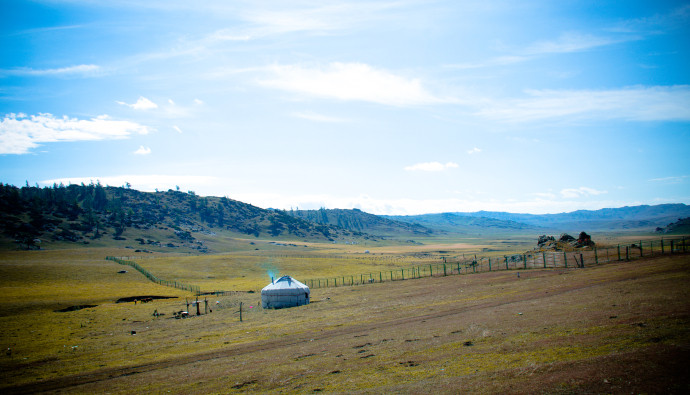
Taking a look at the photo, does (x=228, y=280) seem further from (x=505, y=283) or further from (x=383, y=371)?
(x=383, y=371)

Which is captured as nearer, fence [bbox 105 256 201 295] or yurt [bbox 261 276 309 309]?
yurt [bbox 261 276 309 309]

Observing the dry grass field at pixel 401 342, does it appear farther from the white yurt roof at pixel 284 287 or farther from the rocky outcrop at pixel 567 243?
the rocky outcrop at pixel 567 243

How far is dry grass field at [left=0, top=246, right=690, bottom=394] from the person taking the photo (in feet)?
44.6

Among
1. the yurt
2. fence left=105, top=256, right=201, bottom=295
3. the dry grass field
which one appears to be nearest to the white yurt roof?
the yurt

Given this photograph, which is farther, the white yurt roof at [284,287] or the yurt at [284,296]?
the white yurt roof at [284,287]

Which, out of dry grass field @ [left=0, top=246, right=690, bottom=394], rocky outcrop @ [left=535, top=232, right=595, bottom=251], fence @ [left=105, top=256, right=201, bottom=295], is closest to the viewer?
dry grass field @ [left=0, top=246, right=690, bottom=394]

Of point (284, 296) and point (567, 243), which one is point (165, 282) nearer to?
point (284, 296)

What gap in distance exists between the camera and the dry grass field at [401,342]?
44.6 ft

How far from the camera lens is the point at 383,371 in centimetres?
1617

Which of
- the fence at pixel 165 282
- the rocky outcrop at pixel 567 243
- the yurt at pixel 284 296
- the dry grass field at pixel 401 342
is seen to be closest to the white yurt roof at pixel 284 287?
the yurt at pixel 284 296

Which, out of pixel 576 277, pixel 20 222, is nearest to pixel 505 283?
pixel 576 277

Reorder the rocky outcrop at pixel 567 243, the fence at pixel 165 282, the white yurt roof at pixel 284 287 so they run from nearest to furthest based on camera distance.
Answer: the white yurt roof at pixel 284 287 < the rocky outcrop at pixel 567 243 < the fence at pixel 165 282

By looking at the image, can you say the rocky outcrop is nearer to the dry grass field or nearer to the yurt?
the dry grass field

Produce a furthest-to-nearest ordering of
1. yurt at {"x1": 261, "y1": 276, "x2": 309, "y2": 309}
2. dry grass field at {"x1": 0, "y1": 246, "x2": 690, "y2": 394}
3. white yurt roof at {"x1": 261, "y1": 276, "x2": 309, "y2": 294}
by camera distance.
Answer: white yurt roof at {"x1": 261, "y1": 276, "x2": 309, "y2": 294} → yurt at {"x1": 261, "y1": 276, "x2": 309, "y2": 309} → dry grass field at {"x1": 0, "y1": 246, "x2": 690, "y2": 394}
